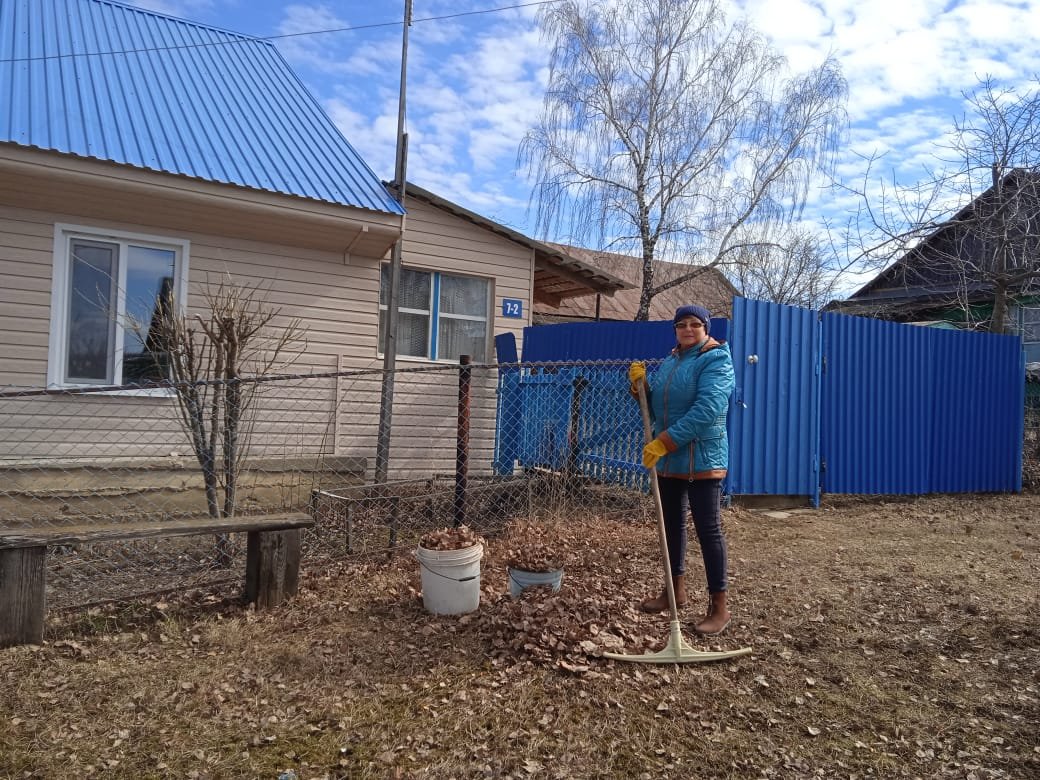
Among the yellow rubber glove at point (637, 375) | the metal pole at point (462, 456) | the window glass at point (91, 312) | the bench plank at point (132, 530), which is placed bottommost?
the bench plank at point (132, 530)

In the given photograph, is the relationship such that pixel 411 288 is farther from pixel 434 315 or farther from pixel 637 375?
pixel 637 375

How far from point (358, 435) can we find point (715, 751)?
558cm

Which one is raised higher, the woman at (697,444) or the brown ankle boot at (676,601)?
the woman at (697,444)

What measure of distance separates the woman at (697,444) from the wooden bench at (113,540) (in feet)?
6.99

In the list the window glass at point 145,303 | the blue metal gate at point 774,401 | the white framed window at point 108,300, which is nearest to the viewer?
the white framed window at point 108,300

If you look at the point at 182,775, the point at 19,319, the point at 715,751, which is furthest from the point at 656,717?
the point at 19,319

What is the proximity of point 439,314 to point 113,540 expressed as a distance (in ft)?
18.7

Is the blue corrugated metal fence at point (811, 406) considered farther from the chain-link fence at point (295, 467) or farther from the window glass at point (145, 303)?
the window glass at point (145, 303)

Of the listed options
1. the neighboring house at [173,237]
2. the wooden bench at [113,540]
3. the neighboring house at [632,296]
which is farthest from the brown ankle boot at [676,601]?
the neighboring house at [632,296]

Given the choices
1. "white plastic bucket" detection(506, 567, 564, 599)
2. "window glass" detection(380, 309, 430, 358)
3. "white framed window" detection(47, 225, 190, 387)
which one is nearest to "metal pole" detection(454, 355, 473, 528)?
"white plastic bucket" detection(506, 567, 564, 599)

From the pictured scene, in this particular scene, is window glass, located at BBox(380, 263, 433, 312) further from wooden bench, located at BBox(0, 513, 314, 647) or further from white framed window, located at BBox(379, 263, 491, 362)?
wooden bench, located at BBox(0, 513, 314, 647)

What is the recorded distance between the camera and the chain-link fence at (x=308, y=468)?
527 centimetres

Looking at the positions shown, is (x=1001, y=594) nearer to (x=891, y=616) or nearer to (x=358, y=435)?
(x=891, y=616)

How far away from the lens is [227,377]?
520cm
